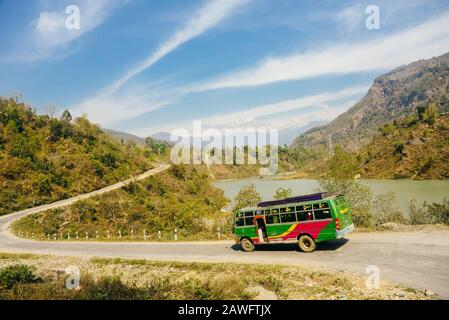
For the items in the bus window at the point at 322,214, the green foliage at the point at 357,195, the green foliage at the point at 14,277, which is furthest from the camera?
the green foliage at the point at 357,195

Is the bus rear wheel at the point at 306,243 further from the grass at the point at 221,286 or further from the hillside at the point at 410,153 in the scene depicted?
the hillside at the point at 410,153

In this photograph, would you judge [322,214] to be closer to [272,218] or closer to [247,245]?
[272,218]

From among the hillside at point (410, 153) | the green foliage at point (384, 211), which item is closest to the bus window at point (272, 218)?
the green foliage at point (384, 211)

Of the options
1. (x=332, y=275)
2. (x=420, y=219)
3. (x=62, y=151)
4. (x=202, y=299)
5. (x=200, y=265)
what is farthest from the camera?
(x=62, y=151)

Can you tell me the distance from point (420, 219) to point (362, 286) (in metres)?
16.1

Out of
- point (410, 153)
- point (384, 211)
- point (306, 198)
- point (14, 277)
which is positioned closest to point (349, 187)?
point (384, 211)

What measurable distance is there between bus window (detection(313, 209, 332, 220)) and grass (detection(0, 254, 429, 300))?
3.12 meters

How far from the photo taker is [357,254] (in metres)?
17.8

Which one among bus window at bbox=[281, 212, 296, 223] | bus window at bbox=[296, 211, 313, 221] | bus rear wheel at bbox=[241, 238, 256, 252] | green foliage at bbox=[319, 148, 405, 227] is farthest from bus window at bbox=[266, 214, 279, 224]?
green foliage at bbox=[319, 148, 405, 227]

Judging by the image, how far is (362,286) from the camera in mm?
13328

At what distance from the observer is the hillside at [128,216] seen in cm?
4441

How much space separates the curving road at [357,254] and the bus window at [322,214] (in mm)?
2061
